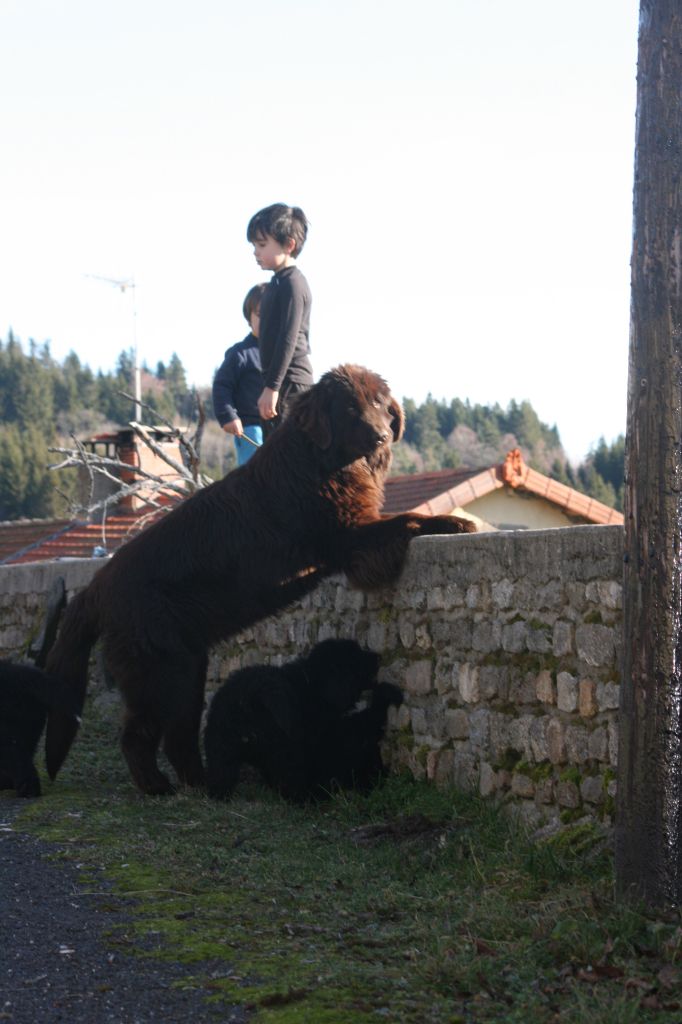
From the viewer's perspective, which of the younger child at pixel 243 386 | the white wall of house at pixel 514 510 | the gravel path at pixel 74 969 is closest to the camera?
the gravel path at pixel 74 969

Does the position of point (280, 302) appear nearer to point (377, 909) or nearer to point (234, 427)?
point (234, 427)

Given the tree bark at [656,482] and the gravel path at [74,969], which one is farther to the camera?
the tree bark at [656,482]

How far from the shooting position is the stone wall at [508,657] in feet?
17.2

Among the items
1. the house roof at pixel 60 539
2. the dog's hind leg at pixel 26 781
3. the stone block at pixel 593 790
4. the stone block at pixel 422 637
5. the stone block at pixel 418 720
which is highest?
the house roof at pixel 60 539

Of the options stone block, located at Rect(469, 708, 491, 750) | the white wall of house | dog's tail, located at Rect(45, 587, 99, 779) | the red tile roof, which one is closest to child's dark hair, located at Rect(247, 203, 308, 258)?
dog's tail, located at Rect(45, 587, 99, 779)

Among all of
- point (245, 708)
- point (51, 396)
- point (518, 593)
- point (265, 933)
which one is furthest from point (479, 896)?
point (51, 396)

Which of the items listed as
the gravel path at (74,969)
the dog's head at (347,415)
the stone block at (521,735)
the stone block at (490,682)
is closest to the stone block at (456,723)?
the stone block at (490,682)

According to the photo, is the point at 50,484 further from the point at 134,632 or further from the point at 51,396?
the point at 134,632

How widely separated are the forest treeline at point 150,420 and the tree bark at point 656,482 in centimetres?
3867

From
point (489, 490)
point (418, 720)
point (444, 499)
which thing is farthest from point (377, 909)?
point (489, 490)

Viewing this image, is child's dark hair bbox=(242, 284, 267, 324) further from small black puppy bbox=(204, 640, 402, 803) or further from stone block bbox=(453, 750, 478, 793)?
stone block bbox=(453, 750, 478, 793)

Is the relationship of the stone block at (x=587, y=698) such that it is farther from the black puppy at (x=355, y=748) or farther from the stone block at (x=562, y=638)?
the black puppy at (x=355, y=748)

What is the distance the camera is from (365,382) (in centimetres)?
664

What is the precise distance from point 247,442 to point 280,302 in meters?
1.19
